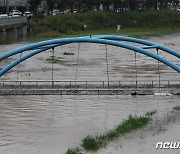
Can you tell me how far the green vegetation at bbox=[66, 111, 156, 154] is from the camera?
1659cm

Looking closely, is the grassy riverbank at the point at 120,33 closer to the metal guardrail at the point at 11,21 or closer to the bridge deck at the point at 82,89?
the metal guardrail at the point at 11,21

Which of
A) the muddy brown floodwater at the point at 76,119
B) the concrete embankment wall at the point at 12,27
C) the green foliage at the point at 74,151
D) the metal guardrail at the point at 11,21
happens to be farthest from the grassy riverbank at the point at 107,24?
the green foliage at the point at 74,151

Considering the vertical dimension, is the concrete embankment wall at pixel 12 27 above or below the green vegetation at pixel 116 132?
above

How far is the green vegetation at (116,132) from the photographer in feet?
54.4

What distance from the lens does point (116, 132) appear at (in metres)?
18.3

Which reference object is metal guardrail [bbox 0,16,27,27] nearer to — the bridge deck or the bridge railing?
the bridge railing

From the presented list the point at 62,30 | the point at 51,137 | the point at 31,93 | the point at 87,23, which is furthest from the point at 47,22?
the point at 51,137

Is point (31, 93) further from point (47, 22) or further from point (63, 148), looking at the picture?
point (47, 22)

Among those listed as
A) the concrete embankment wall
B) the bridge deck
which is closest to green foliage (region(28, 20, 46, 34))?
the concrete embankment wall

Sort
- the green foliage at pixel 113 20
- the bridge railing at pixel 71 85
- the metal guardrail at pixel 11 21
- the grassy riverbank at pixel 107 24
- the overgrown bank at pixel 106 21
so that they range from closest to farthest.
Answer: the bridge railing at pixel 71 85, the metal guardrail at pixel 11 21, the grassy riverbank at pixel 107 24, the overgrown bank at pixel 106 21, the green foliage at pixel 113 20

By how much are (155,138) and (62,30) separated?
58214mm

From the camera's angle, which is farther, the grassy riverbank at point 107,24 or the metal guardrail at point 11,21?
the grassy riverbank at point 107,24

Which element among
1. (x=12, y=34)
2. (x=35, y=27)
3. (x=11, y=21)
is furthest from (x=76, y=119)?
(x=35, y=27)

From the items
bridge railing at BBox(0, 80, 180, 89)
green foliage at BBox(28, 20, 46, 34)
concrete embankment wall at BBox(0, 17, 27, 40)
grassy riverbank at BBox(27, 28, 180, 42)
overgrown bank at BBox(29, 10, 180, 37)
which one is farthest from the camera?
overgrown bank at BBox(29, 10, 180, 37)
